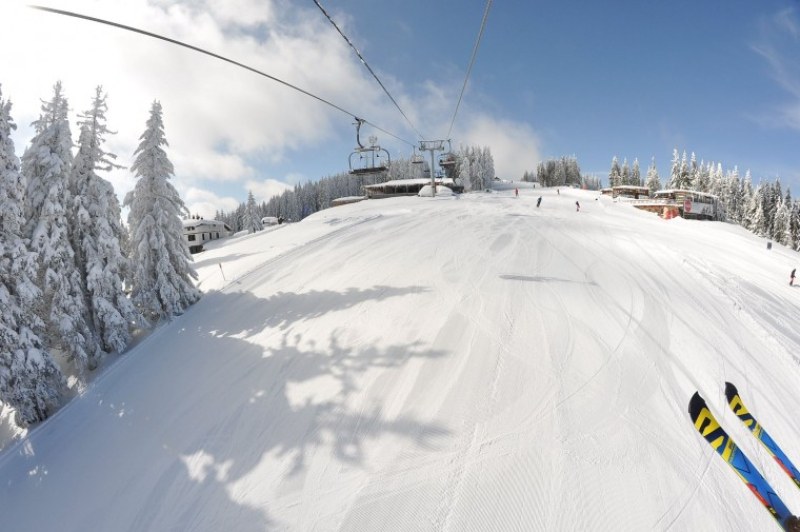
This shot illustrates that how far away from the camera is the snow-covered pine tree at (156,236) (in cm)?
1473

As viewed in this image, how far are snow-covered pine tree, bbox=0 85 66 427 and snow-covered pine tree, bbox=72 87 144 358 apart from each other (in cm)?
202

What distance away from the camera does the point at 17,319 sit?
10734 mm

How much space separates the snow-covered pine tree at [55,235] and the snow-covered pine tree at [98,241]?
0.46m

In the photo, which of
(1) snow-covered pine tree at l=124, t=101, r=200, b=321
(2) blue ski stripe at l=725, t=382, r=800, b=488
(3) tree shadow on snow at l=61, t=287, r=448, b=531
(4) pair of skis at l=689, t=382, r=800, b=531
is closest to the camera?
(4) pair of skis at l=689, t=382, r=800, b=531

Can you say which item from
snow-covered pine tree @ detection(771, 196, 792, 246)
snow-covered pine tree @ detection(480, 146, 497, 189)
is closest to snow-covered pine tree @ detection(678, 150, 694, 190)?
snow-covered pine tree @ detection(771, 196, 792, 246)

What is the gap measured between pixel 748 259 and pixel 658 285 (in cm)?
1129

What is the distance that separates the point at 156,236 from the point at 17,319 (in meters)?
5.50

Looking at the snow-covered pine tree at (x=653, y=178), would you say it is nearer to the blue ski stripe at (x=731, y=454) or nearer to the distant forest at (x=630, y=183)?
the distant forest at (x=630, y=183)

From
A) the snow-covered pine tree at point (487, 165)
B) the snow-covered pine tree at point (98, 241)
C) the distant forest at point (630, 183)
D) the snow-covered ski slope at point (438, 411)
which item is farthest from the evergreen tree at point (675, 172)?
the snow-covered pine tree at point (98, 241)

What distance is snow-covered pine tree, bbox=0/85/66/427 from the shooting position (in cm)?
1023

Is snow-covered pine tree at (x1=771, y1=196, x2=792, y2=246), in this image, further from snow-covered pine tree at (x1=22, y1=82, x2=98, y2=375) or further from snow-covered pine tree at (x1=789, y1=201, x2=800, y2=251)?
snow-covered pine tree at (x1=22, y1=82, x2=98, y2=375)

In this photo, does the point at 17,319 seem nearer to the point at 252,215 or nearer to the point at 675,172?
the point at 252,215

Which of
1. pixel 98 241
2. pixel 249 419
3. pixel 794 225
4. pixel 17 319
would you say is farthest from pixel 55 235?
pixel 794 225

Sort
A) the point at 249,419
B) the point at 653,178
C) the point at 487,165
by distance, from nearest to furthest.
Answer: the point at 249,419 < the point at 653,178 < the point at 487,165
